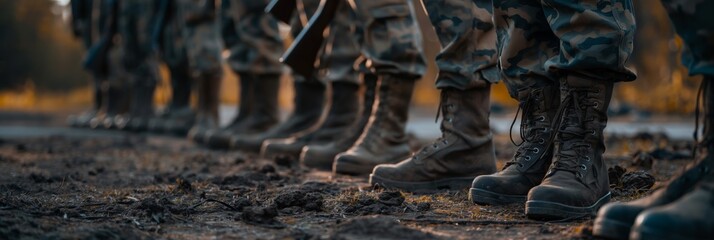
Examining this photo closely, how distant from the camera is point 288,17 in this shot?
15.8 ft

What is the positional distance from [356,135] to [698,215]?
8.12 ft

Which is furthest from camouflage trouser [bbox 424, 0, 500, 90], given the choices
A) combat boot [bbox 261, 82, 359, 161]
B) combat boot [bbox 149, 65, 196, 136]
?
combat boot [bbox 149, 65, 196, 136]

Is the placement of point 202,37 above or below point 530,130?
above

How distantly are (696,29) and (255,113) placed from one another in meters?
4.00

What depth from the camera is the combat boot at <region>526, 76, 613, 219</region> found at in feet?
8.32

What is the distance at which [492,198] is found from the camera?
2719 millimetres

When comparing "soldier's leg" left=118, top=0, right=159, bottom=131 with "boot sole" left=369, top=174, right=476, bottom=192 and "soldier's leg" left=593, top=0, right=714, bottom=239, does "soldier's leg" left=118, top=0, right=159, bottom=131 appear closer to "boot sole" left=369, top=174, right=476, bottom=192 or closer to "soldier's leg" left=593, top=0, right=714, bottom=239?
"boot sole" left=369, top=174, right=476, bottom=192

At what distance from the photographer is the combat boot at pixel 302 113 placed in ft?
17.0

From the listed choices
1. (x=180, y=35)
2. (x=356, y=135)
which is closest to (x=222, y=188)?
(x=356, y=135)

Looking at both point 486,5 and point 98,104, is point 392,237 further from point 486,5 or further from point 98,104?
point 98,104

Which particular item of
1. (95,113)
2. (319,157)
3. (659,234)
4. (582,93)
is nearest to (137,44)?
(95,113)

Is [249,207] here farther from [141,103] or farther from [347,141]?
[141,103]

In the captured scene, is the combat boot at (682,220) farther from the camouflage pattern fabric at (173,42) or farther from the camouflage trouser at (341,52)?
the camouflage pattern fabric at (173,42)

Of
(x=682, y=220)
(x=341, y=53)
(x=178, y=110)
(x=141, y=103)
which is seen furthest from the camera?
(x=141, y=103)
